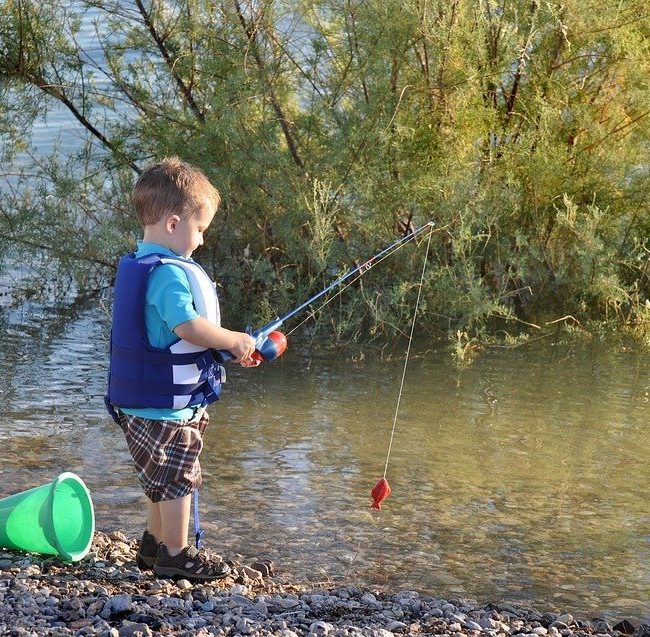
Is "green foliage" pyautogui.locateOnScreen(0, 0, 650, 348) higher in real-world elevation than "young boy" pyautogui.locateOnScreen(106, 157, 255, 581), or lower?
higher

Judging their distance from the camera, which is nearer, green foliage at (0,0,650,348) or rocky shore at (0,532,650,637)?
rocky shore at (0,532,650,637)

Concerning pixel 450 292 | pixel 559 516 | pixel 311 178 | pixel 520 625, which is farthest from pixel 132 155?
pixel 520 625

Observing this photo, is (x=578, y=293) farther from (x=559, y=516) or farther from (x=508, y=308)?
(x=559, y=516)

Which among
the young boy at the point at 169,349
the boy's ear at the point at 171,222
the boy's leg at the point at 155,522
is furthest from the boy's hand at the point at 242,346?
the boy's leg at the point at 155,522

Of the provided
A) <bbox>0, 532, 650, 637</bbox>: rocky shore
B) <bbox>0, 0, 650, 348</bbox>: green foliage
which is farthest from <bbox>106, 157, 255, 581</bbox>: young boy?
<bbox>0, 0, 650, 348</bbox>: green foliage

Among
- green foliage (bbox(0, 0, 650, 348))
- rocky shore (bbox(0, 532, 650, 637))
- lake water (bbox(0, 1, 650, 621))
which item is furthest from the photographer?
green foliage (bbox(0, 0, 650, 348))

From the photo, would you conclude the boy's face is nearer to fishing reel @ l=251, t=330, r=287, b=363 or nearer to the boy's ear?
the boy's ear

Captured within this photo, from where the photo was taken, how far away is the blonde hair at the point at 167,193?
12.9 feet

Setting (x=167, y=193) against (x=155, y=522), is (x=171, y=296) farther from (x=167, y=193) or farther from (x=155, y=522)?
(x=155, y=522)

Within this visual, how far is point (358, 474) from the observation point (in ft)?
18.8

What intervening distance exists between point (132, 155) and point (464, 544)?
4672mm

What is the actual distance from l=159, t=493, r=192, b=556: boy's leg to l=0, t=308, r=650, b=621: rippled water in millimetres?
686

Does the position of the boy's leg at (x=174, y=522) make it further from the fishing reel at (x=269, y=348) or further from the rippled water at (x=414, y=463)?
the rippled water at (x=414, y=463)

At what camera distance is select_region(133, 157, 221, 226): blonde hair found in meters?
3.93
